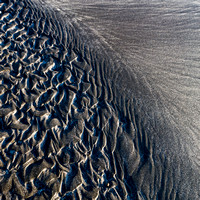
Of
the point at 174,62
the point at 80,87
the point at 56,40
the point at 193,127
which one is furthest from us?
the point at 56,40

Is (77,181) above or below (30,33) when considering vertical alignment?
below

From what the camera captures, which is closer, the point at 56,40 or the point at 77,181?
the point at 77,181

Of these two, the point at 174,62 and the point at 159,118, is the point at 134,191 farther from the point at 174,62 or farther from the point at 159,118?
the point at 174,62

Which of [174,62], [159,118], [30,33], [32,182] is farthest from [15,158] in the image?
[174,62]

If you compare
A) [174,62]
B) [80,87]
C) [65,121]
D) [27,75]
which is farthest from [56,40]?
[174,62]

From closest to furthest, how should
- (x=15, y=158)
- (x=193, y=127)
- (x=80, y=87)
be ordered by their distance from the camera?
1. (x=15, y=158)
2. (x=193, y=127)
3. (x=80, y=87)

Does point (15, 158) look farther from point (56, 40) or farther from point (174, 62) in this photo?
point (174, 62)

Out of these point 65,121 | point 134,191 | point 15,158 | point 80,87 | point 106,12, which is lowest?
point 134,191
